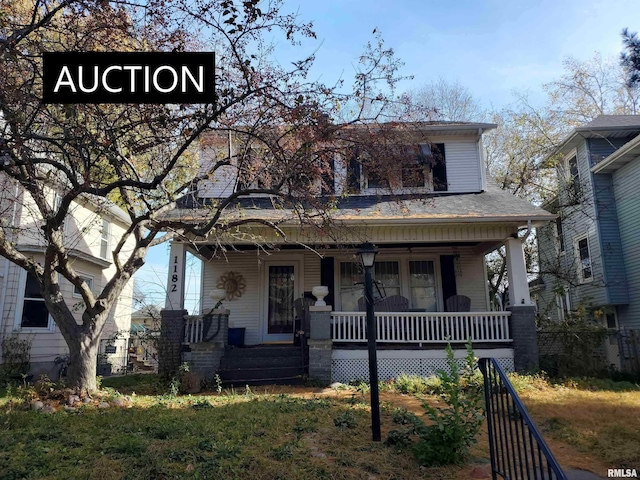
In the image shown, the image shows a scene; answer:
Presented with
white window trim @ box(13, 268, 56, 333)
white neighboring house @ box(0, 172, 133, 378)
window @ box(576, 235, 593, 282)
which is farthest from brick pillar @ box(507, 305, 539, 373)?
white window trim @ box(13, 268, 56, 333)

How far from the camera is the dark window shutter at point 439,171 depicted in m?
12.2

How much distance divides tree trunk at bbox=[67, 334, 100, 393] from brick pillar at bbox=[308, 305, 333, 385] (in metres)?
4.20

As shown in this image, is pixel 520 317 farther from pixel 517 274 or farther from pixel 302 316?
pixel 302 316

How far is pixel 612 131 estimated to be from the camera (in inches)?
575

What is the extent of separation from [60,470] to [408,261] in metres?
9.76

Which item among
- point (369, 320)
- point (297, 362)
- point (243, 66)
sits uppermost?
point (243, 66)

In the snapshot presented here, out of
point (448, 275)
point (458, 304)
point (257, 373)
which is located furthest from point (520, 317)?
point (257, 373)

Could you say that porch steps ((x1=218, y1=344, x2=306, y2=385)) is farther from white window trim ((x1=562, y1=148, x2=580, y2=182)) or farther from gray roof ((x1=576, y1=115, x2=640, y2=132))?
white window trim ((x1=562, y1=148, x2=580, y2=182))

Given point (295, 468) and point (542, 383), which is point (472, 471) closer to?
point (295, 468)

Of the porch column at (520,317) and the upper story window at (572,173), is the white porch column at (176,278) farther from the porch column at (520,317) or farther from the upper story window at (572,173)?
the upper story window at (572,173)

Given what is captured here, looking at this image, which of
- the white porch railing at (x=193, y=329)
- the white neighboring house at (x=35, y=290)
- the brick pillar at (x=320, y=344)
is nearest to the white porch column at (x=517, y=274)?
the brick pillar at (x=320, y=344)

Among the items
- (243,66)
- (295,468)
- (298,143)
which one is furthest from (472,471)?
(243,66)

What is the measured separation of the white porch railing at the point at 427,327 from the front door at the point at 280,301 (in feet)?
7.21

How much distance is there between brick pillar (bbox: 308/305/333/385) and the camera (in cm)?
950
